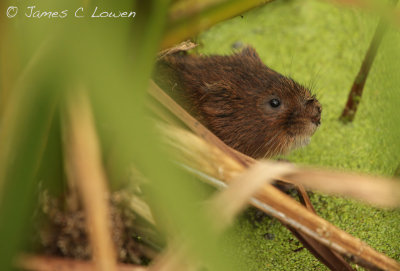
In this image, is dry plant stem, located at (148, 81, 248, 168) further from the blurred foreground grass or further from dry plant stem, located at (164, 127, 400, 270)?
the blurred foreground grass

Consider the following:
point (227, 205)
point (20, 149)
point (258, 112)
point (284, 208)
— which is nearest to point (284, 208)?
point (284, 208)

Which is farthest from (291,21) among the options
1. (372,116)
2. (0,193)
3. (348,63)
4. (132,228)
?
(0,193)

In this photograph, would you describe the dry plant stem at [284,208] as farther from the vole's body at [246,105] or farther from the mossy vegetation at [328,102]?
the vole's body at [246,105]

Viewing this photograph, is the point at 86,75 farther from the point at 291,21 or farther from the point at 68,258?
the point at 291,21

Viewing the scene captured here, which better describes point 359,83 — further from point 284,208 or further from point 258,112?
point 284,208

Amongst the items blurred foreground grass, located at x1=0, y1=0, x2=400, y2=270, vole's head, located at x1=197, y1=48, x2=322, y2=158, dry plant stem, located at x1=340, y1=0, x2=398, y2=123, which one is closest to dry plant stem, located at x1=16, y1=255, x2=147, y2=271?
blurred foreground grass, located at x1=0, y1=0, x2=400, y2=270

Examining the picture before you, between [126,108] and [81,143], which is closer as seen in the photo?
[126,108]

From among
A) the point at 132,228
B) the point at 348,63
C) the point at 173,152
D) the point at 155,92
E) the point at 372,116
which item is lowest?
the point at 372,116
